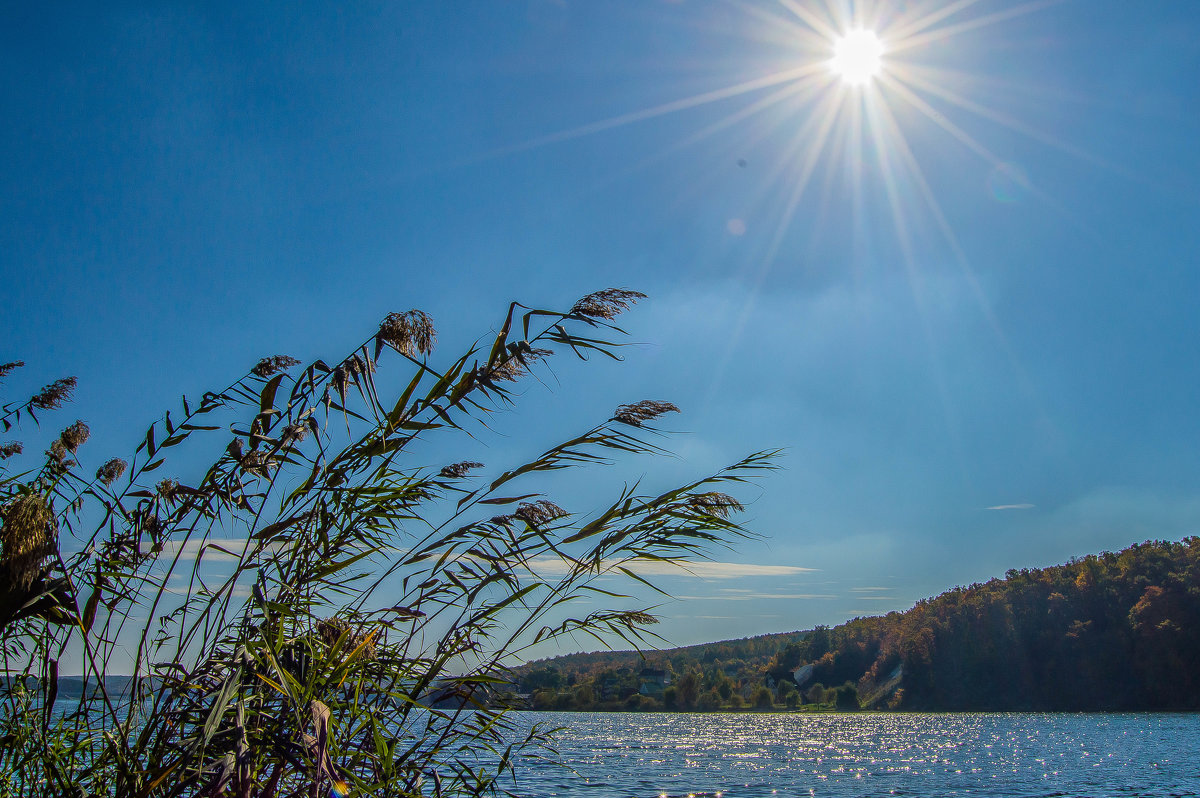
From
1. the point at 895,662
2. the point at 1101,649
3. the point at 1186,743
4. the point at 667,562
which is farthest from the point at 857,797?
the point at 895,662

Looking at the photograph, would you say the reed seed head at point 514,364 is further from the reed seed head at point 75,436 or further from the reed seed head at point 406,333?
the reed seed head at point 75,436

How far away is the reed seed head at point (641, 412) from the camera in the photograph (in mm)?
4160

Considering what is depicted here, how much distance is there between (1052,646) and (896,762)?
7582 cm

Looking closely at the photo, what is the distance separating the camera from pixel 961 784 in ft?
123

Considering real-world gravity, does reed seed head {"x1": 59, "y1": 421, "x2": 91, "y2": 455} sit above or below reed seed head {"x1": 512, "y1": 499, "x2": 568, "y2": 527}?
above

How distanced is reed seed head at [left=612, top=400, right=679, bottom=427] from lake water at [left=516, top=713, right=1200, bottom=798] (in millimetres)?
27692

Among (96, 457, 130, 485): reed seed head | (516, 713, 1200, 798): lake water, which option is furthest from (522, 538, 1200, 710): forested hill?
(96, 457, 130, 485): reed seed head

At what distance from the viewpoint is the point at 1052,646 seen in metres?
108

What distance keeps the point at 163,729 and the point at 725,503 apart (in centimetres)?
303

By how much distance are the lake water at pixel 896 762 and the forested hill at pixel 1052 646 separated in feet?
48.8

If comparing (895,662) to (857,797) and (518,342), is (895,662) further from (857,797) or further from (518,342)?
(518,342)

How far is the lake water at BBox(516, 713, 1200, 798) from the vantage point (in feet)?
113

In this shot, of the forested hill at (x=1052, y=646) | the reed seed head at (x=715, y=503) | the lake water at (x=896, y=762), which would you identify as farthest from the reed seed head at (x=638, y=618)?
the forested hill at (x=1052, y=646)

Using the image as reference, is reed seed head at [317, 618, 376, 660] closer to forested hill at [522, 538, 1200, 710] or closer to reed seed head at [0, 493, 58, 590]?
reed seed head at [0, 493, 58, 590]
